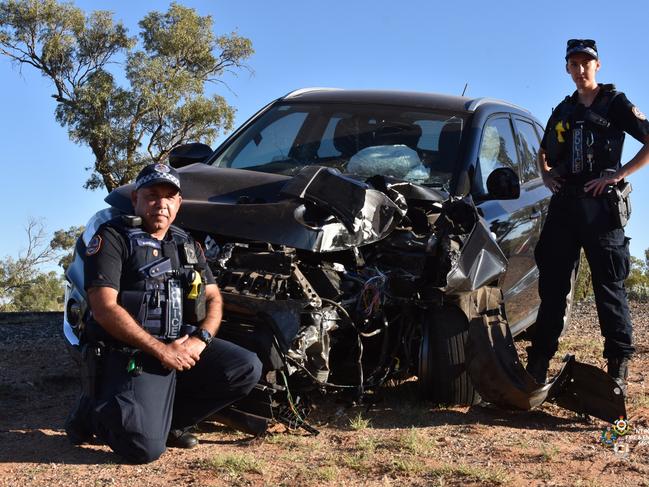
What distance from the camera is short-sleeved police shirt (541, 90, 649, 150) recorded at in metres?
5.34

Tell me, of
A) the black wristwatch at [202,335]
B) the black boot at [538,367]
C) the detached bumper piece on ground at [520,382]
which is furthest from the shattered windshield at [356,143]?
the black wristwatch at [202,335]

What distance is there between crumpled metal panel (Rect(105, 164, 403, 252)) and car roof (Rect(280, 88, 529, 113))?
1499 millimetres

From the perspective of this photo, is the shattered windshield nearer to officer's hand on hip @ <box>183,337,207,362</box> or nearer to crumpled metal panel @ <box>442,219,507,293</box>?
crumpled metal panel @ <box>442,219,507,293</box>

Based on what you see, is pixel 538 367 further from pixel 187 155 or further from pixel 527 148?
pixel 187 155

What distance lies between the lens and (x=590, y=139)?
5477 mm

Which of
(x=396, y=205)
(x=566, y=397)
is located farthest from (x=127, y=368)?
(x=566, y=397)

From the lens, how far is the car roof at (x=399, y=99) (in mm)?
6426

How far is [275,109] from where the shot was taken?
6941 mm

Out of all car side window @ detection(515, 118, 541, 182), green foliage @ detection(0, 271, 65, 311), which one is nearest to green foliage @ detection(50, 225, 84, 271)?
green foliage @ detection(0, 271, 65, 311)

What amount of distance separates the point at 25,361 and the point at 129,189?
2.45 metres

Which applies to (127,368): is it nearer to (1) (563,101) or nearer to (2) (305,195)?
(2) (305,195)

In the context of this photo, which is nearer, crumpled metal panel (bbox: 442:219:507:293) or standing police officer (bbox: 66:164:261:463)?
standing police officer (bbox: 66:164:261:463)

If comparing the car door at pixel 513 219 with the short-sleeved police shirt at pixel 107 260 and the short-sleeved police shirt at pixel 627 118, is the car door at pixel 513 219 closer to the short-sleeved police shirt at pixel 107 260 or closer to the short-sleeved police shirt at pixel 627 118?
the short-sleeved police shirt at pixel 627 118

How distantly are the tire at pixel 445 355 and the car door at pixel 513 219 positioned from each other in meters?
0.88
